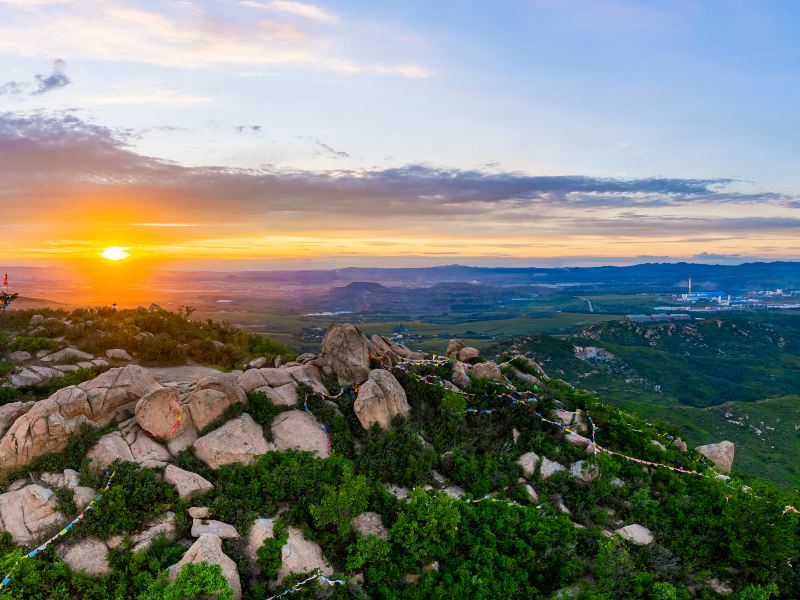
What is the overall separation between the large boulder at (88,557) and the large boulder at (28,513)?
1.27 metres

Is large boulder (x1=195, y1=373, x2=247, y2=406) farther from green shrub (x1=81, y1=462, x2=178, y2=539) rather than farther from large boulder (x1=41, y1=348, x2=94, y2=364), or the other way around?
large boulder (x1=41, y1=348, x2=94, y2=364)

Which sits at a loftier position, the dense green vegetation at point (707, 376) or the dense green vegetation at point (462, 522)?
the dense green vegetation at point (462, 522)

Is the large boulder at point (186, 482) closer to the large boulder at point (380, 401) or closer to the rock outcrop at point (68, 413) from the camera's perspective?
the rock outcrop at point (68, 413)

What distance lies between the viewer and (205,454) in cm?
1811

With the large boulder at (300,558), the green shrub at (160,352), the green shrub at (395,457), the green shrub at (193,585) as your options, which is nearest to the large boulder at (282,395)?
the green shrub at (395,457)

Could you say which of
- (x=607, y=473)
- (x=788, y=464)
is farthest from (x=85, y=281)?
(x=788, y=464)

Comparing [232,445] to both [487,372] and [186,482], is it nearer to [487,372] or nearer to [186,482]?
[186,482]

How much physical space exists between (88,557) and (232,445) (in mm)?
5410

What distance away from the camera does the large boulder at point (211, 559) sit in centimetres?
1382

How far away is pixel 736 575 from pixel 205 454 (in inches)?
769

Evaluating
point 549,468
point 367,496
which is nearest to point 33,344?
point 367,496

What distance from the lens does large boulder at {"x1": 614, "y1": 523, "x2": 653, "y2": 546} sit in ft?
59.1

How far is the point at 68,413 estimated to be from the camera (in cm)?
1855

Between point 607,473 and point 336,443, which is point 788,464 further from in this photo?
point 336,443
